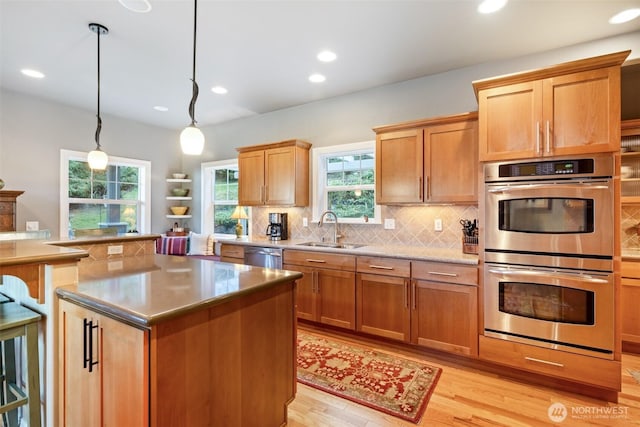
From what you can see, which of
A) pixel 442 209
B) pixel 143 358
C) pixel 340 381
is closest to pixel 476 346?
pixel 340 381

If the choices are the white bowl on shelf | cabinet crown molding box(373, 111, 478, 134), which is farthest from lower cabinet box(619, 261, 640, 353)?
cabinet crown molding box(373, 111, 478, 134)

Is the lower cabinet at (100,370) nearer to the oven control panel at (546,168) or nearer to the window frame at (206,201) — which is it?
the oven control panel at (546,168)

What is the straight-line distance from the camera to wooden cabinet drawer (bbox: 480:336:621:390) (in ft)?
6.77

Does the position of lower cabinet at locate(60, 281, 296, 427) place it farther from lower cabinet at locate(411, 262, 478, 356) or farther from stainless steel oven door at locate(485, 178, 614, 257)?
stainless steel oven door at locate(485, 178, 614, 257)

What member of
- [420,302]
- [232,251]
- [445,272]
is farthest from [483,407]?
[232,251]

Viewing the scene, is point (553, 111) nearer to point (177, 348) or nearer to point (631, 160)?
point (631, 160)

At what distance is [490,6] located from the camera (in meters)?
2.22

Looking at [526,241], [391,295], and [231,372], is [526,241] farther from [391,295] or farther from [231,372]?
[231,372]

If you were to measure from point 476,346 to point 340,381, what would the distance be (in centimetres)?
113

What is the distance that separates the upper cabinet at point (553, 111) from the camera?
6.82ft

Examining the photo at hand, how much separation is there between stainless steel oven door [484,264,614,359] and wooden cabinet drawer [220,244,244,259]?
2729 millimetres

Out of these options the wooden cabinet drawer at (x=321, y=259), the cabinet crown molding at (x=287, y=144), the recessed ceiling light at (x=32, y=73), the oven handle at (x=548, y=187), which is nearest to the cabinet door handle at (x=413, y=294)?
the wooden cabinet drawer at (x=321, y=259)

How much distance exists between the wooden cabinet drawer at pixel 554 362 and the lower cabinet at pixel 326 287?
1210 millimetres

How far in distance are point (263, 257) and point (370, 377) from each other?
1.82m
